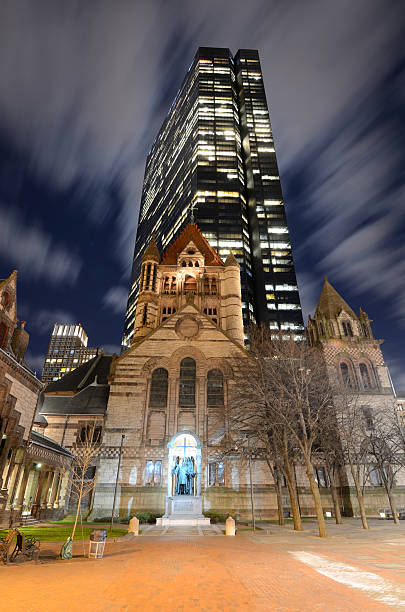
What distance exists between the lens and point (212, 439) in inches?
1202

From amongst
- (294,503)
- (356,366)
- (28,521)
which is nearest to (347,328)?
(356,366)

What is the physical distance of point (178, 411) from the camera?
3166 centimetres

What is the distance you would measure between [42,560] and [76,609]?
20.9 ft

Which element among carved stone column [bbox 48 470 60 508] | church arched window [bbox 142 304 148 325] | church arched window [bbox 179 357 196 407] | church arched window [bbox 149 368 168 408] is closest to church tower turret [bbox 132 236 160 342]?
church arched window [bbox 142 304 148 325]

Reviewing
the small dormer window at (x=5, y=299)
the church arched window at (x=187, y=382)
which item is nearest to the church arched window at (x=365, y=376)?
the church arched window at (x=187, y=382)

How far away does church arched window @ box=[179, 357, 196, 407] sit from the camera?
32250mm

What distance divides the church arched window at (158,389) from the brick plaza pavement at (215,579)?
17296 mm

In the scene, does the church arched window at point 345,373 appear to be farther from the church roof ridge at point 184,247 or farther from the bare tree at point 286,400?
the church roof ridge at point 184,247

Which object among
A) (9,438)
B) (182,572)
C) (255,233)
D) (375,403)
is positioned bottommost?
(182,572)

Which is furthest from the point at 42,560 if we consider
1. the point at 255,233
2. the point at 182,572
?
the point at 255,233

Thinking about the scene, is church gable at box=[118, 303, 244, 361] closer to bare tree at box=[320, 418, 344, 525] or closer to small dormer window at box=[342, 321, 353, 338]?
bare tree at box=[320, 418, 344, 525]

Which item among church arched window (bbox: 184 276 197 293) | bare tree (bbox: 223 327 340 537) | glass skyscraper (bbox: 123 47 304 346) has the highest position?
glass skyscraper (bbox: 123 47 304 346)

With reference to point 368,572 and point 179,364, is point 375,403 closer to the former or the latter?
point 179,364

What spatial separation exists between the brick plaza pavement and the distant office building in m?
164
